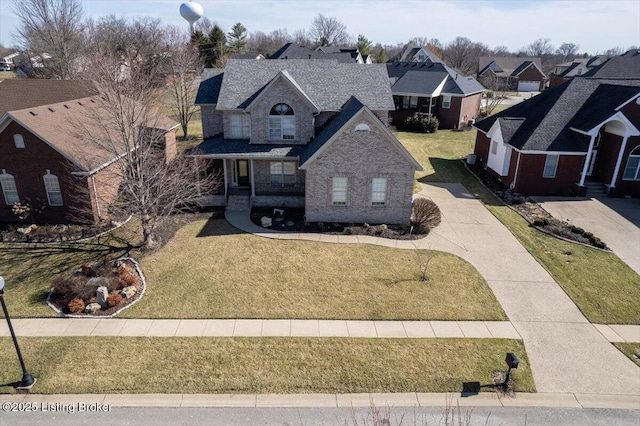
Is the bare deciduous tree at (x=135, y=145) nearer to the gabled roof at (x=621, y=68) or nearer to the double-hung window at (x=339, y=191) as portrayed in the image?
the double-hung window at (x=339, y=191)

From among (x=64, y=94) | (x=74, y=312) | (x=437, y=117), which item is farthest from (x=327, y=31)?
(x=74, y=312)

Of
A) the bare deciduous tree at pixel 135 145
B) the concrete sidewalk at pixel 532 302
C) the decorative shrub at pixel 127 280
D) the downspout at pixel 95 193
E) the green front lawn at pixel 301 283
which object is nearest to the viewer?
the concrete sidewalk at pixel 532 302

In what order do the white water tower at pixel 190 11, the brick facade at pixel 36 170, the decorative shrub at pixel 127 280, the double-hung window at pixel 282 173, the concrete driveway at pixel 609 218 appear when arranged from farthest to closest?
the white water tower at pixel 190 11 < the double-hung window at pixel 282 173 < the brick facade at pixel 36 170 < the concrete driveway at pixel 609 218 < the decorative shrub at pixel 127 280

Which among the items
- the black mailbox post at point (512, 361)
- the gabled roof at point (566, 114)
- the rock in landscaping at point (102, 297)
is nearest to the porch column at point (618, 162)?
the gabled roof at point (566, 114)

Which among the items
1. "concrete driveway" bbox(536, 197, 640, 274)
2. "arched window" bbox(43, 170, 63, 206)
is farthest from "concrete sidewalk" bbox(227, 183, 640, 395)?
"arched window" bbox(43, 170, 63, 206)

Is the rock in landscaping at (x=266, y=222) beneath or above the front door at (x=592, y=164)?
beneath

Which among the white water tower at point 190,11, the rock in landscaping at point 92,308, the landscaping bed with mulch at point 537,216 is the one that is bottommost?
the rock in landscaping at point 92,308
